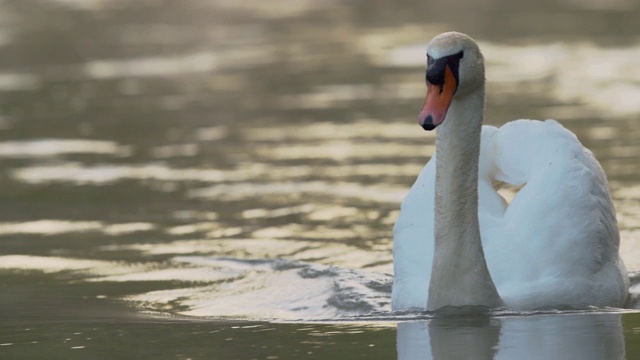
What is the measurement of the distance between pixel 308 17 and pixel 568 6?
13.9ft

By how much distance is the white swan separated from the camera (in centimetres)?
782

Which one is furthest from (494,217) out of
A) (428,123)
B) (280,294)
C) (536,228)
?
(428,123)

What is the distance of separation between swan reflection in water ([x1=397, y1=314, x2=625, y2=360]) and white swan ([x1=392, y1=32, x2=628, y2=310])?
18cm

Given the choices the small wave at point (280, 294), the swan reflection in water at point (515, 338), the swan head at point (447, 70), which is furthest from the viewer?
the small wave at point (280, 294)

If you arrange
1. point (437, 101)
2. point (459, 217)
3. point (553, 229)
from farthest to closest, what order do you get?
point (553, 229), point (459, 217), point (437, 101)

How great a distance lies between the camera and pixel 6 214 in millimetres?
11844

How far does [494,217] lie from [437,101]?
5.67ft

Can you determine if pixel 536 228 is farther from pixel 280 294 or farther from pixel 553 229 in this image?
pixel 280 294

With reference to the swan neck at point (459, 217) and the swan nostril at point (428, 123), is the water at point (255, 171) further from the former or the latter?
the swan nostril at point (428, 123)

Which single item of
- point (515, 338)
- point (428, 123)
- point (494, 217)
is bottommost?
point (515, 338)

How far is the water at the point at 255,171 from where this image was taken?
25.6 ft

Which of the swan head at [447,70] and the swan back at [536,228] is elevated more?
the swan head at [447,70]

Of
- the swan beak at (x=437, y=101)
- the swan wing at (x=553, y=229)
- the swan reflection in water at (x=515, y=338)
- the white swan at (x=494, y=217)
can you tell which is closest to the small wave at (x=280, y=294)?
the white swan at (x=494, y=217)

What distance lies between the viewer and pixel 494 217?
9.02 metres
